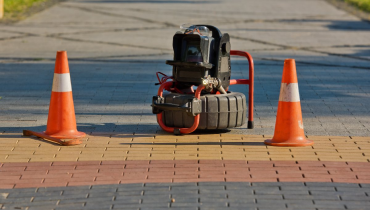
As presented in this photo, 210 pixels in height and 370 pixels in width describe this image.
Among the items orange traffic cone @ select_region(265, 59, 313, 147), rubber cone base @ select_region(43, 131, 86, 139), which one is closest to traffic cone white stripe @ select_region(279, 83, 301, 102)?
orange traffic cone @ select_region(265, 59, 313, 147)

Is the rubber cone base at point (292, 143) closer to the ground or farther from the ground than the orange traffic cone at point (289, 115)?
closer to the ground

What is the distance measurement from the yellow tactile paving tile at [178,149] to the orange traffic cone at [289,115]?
134 mm

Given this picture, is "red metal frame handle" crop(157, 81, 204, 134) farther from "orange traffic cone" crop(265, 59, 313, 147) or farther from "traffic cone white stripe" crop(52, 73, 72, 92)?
"traffic cone white stripe" crop(52, 73, 72, 92)

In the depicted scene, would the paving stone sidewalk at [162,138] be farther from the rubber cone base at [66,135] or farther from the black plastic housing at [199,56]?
the black plastic housing at [199,56]

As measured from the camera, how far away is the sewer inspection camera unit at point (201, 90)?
6.30 meters

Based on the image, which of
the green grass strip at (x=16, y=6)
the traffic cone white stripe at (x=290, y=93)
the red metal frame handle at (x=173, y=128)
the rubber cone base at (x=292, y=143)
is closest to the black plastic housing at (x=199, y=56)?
the red metal frame handle at (x=173, y=128)

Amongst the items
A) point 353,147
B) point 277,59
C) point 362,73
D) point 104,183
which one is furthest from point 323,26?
point 104,183

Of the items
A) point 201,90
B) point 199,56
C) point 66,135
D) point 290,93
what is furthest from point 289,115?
point 66,135

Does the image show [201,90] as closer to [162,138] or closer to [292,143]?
[162,138]

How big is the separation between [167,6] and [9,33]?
9711 mm

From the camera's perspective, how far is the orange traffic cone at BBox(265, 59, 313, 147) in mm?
6062

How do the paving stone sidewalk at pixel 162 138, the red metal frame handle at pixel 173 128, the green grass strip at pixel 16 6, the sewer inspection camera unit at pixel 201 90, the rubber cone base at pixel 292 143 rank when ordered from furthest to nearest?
the green grass strip at pixel 16 6 → the sewer inspection camera unit at pixel 201 90 → the red metal frame handle at pixel 173 128 → the rubber cone base at pixel 292 143 → the paving stone sidewalk at pixel 162 138

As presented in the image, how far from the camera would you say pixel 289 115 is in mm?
6082

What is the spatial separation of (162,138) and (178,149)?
1.63 ft
